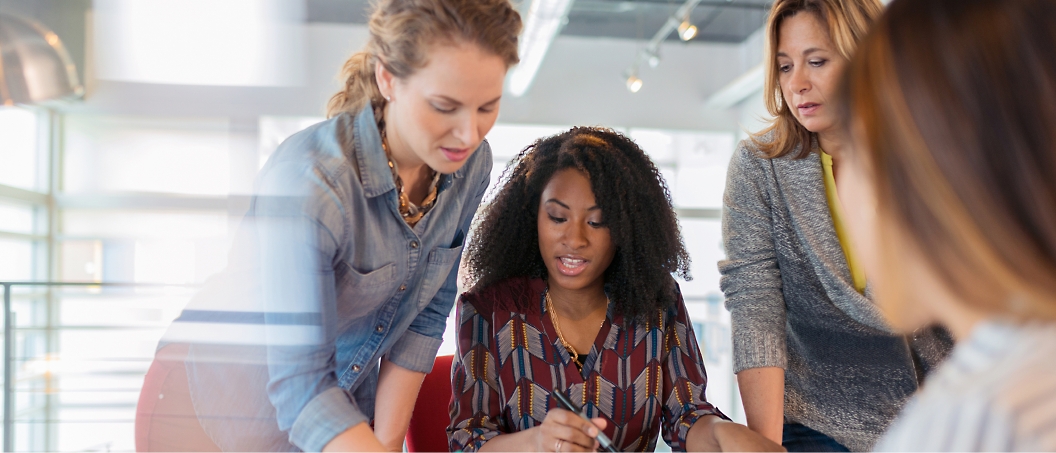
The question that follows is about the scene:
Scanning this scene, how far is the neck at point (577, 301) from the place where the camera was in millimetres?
1301

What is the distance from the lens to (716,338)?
432 cm

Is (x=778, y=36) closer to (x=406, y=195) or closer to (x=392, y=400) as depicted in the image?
(x=406, y=195)

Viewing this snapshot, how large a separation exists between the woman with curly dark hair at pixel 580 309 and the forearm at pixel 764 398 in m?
0.07

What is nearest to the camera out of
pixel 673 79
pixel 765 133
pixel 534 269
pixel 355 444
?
pixel 355 444

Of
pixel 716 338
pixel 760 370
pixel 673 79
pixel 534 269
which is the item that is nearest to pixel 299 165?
pixel 534 269

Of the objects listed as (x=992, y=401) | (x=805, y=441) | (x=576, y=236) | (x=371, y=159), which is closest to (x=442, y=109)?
(x=371, y=159)

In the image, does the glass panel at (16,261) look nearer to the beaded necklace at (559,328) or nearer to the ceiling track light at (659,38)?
the beaded necklace at (559,328)

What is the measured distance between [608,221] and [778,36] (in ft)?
1.34

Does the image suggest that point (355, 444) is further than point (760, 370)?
No

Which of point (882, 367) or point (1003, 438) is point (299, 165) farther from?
point (882, 367)

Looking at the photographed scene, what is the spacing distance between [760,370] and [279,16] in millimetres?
863

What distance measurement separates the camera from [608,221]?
4.09ft

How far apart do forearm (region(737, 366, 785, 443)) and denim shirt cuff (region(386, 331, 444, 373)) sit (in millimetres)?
489

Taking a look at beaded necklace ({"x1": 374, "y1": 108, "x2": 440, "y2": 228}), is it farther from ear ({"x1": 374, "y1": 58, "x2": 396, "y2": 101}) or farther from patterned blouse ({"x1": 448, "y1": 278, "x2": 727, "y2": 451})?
patterned blouse ({"x1": 448, "y1": 278, "x2": 727, "y2": 451})
